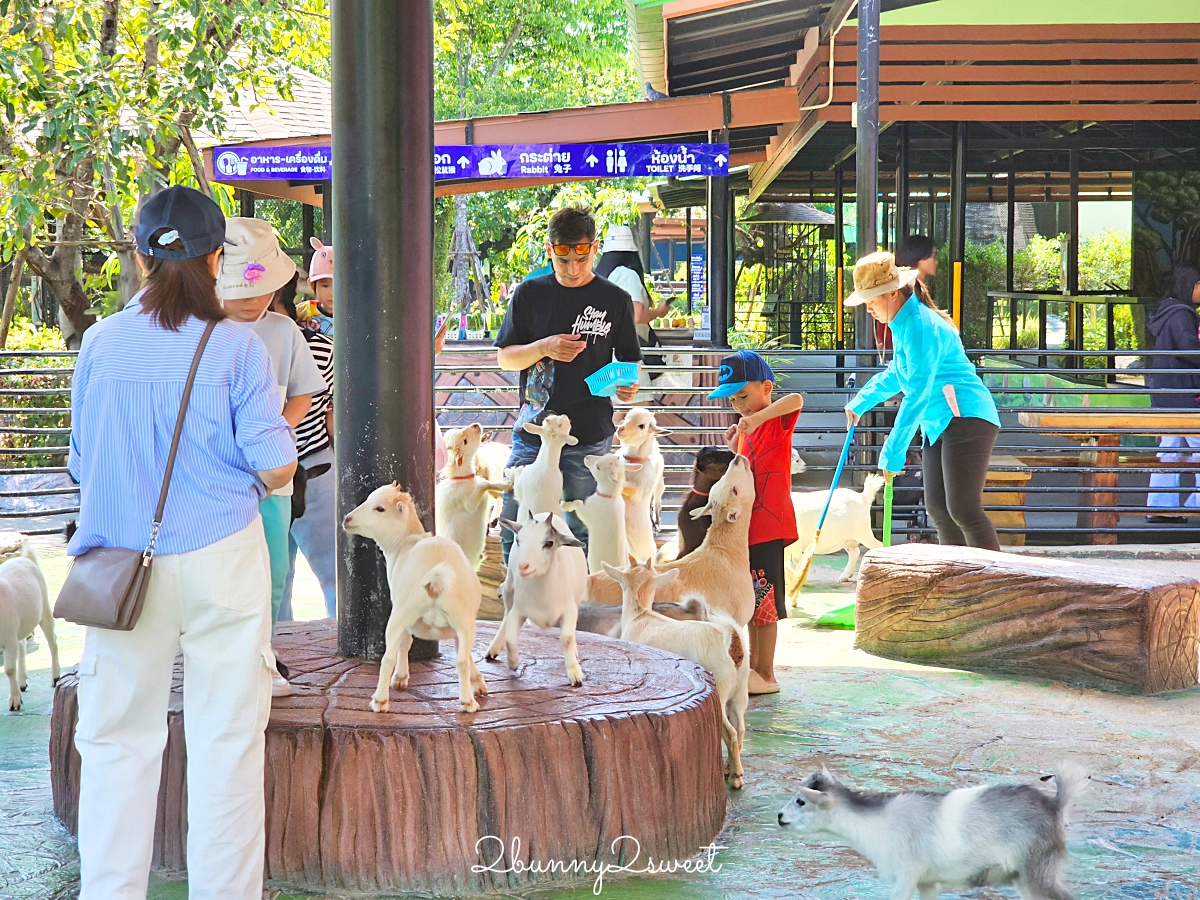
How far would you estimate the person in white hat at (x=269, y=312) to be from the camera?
13.3ft

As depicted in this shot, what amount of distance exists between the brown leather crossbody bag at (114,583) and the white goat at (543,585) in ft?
4.39

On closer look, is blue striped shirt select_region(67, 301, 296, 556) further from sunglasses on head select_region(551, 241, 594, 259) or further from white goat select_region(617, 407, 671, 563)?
white goat select_region(617, 407, 671, 563)

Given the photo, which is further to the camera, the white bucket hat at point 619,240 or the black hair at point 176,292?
the white bucket hat at point 619,240

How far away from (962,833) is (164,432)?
90.4 inches

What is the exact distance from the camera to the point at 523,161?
12.4m

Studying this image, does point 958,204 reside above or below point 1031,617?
above

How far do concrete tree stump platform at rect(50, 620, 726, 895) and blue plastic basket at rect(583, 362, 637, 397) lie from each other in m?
2.05

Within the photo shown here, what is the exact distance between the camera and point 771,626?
5.86 m

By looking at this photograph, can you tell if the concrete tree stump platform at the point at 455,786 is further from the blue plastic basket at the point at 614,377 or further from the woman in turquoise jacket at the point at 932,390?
the woman in turquoise jacket at the point at 932,390

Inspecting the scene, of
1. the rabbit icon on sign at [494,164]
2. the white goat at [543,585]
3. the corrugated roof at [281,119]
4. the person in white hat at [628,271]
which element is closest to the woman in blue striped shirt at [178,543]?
the white goat at [543,585]

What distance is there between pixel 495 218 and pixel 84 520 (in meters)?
30.6

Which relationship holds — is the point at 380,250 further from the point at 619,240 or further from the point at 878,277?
the point at 619,240

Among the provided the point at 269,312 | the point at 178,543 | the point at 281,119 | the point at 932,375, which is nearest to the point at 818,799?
the point at 178,543

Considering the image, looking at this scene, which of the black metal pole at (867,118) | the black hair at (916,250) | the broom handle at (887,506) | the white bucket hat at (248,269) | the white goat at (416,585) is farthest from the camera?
the black metal pole at (867,118)
